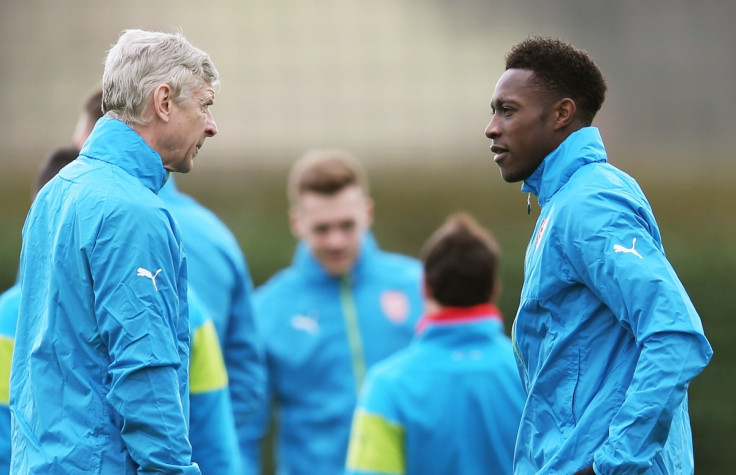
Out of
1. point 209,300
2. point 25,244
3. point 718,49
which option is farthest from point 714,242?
point 25,244

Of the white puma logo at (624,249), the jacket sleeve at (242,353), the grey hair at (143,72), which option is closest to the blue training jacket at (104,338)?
the grey hair at (143,72)

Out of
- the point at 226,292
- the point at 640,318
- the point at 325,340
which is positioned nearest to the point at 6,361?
the point at 226,292

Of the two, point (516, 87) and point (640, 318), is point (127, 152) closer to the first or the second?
point (516, 87)

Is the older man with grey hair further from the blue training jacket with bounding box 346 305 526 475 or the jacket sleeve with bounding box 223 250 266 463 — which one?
the jacket sleeve with bounding box 223 250 266 463

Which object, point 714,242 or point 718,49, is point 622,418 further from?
point 718,49

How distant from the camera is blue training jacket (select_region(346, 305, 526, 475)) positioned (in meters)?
4.46

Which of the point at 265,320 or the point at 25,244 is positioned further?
the point at 265,320

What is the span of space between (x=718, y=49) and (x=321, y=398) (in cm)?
621

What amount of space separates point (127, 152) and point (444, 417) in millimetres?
1950

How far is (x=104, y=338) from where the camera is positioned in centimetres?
290

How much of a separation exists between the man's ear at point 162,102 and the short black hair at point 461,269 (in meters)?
1.69

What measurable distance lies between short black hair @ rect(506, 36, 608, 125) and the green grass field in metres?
4.74

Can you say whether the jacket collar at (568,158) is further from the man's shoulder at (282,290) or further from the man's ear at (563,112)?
the man's shoulder at (282,290)

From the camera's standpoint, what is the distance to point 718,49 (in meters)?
10.2
